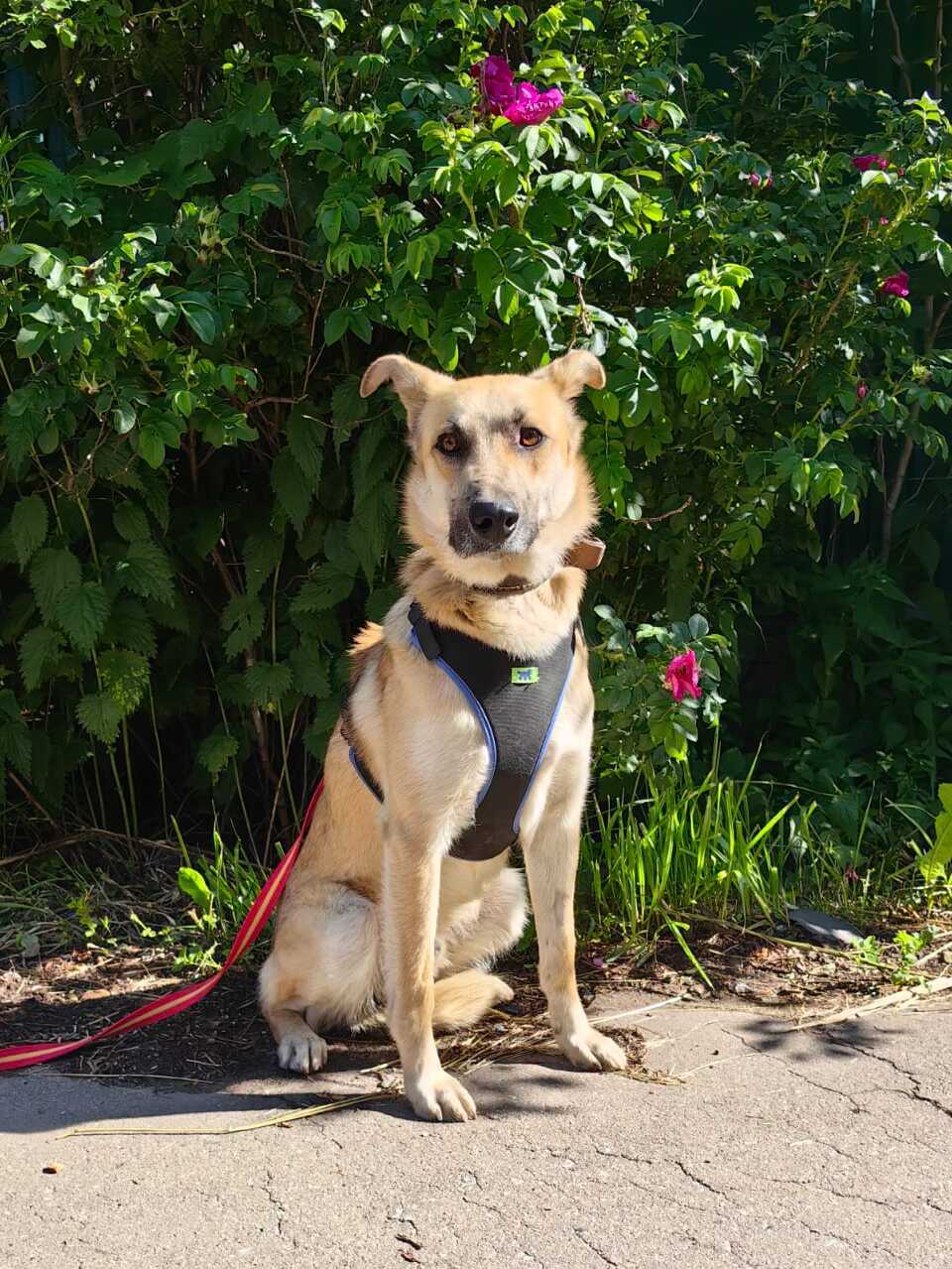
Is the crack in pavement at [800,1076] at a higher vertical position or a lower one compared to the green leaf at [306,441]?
lower

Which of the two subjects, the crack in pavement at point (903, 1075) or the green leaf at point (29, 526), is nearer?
the crack in pavement at point (903, 1075)

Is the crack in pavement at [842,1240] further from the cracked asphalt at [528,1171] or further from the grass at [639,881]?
the grass at [639,881]

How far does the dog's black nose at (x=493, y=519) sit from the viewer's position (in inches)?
111

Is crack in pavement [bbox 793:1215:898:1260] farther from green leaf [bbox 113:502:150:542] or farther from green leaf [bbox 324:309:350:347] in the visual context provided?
green leaf [bbox 113:502:150:542]

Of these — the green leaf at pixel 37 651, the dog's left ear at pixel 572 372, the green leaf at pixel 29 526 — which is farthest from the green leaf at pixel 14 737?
the dog's left ear at pixel 572 372

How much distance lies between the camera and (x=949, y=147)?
404 cm

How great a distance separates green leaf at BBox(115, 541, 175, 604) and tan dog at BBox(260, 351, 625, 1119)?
31.5 inches

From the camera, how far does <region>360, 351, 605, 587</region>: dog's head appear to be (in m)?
2.89

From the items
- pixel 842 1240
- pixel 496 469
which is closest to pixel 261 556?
pixel 496 469

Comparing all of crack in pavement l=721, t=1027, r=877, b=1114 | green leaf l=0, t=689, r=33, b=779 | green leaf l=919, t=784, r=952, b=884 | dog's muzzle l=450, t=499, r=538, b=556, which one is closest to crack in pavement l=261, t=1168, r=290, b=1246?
crack in pavement l=721, t=1027, r=877, b=1114

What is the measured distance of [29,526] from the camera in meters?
3.90

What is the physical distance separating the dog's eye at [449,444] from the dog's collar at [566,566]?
0.35m

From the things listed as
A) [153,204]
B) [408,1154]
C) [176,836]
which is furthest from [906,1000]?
[153,204]

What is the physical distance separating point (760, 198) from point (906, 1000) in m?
2.78
